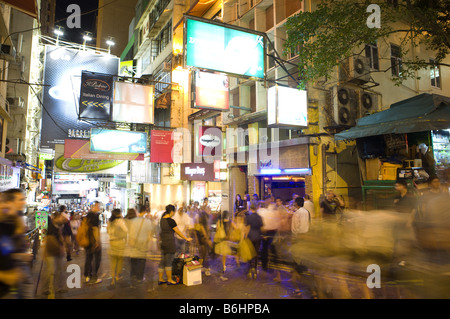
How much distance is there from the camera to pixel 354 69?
12.9 metres

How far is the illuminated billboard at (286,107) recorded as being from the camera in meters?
11.3

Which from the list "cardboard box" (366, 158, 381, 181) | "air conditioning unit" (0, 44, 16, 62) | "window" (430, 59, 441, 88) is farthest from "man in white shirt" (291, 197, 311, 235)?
"air conditioning unit" (0, 44, 16, 62)

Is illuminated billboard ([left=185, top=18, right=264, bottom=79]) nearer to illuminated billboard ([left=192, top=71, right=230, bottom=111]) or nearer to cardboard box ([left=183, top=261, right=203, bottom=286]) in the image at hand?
illuminated billboard ([left=192, top=71, right=230, bottom=111])

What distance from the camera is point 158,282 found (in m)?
7.49

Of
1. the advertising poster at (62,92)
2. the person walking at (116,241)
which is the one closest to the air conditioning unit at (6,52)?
the advertising poster at (62,92)

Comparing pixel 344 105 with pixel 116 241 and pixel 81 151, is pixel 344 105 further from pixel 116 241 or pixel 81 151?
pixel 81 151

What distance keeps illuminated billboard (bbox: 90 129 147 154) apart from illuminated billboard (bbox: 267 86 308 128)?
865cm

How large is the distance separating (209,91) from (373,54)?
29.7 feet

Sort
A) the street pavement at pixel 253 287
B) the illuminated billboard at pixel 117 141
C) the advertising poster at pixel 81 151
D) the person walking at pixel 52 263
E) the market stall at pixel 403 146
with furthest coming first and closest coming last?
the advertising poster at pixel 81 151
the illuminated billboard at pixel 117 141
the market stall at pixel 403 146
the person walking at pixel 52 263
the street pavement at pixel 253 287

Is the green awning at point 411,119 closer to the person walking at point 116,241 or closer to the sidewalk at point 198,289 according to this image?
the sidewalk at point 198,289

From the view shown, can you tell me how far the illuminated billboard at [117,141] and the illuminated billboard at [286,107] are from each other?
8655 mm

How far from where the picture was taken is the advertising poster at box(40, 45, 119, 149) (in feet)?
67.2

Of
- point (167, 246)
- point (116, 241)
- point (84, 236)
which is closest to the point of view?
point (167, 246)

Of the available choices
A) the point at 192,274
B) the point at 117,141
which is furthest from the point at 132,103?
the point at 192,274
